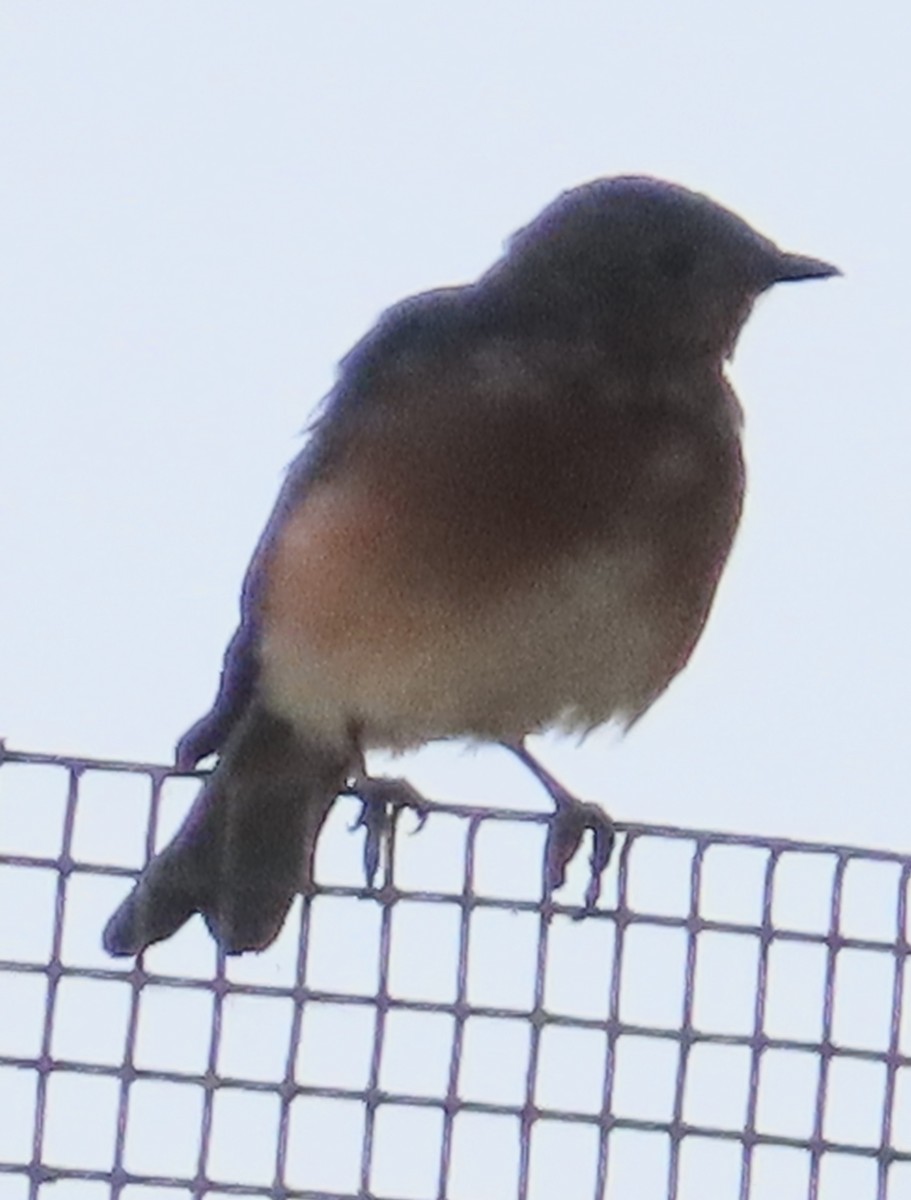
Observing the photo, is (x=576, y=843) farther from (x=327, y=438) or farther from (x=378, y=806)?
(x=327, y=438)

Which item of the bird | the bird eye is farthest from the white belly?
the bird eye

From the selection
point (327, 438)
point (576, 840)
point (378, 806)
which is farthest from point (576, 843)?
point (327, 438)

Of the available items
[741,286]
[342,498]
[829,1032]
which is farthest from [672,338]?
[829,1032]

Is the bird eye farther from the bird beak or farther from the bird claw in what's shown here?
the bird claw

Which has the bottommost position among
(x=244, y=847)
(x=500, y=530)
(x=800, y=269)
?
(x=244, y=847)

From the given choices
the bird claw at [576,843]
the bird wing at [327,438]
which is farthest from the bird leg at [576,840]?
the bird wing at [327,438]

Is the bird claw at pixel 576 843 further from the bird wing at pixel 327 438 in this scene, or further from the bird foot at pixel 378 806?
the bird wing at pixel 327 438

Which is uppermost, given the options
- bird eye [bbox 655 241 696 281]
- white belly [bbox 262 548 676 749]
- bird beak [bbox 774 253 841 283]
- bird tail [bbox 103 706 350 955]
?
bird eye [bbox 655 241 696 281]
